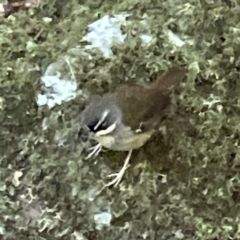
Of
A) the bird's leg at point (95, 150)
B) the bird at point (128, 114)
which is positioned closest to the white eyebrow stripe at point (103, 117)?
the bird at point (128, 114)

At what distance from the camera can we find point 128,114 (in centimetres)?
225

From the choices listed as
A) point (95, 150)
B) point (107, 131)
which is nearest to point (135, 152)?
point (95, 150)

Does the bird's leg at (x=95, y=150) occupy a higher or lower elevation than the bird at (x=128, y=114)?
lower

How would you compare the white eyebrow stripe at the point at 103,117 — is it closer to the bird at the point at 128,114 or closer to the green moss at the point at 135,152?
the bird at the point at 128,114

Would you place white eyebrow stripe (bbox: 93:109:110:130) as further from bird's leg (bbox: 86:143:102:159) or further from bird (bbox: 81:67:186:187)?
bird's leg (bbox: 86:143:102:159)

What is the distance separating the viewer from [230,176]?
2404 millimetres

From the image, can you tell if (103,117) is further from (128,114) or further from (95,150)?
(95,150)

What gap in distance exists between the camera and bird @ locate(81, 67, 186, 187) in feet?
7.17

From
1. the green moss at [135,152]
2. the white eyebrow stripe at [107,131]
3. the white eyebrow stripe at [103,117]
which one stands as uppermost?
the white eyebrow stripe at [103,117]

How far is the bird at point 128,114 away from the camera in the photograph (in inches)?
86.0

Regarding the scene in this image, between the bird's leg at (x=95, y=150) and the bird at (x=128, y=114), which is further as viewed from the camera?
the bird's leg at (x=95, y=150)

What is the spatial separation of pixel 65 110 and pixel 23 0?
0.60 metres

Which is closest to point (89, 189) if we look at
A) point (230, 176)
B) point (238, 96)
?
point (230, 176)

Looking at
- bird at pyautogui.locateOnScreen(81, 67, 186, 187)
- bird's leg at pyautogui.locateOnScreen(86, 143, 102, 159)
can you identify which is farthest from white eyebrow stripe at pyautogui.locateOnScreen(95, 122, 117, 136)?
bird's leg at pyautogui.locateOnScreen(86, 143, 102, 159)
